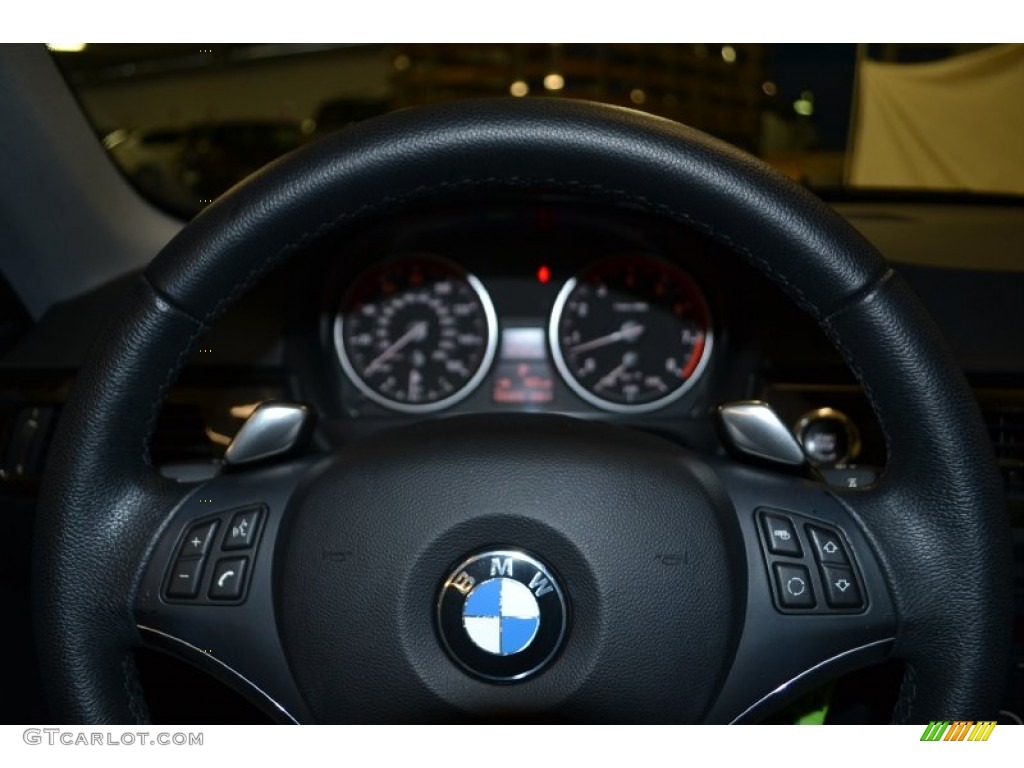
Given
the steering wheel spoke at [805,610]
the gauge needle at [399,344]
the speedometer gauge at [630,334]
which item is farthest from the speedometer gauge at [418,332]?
the steering wheel spoke at [805,610]

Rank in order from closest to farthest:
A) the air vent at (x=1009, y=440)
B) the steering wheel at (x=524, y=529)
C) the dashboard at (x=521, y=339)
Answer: the steering wheel at (x=524, y=529) → the air vent at (x=1009, y=440) → the dashboard at (x=521, y=339)

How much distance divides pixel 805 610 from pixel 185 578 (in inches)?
20.8

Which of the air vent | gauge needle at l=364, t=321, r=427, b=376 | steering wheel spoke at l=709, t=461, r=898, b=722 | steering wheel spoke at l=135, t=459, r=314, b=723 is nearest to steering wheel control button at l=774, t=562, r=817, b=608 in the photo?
steering wheel spoke at l=709, t=461, r=898, b=722

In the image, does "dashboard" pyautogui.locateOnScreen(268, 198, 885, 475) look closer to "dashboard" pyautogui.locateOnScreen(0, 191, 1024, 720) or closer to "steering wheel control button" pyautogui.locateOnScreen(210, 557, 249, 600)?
"dashboard" pyautogui.locateOnScreen(0, 191, 1024, 720)

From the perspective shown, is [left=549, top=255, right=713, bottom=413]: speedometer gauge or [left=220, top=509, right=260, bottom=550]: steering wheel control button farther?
[left=549, top=255, right=713, bottom=413]: speedometer gauge

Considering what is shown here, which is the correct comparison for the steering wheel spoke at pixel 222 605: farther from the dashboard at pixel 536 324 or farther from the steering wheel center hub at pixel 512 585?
the dashboard at pixel 536 324

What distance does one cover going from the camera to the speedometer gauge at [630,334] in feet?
7.12

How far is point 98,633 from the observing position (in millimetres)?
971

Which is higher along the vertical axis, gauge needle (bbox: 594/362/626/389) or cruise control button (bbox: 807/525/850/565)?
cruise control button (bbox: 807/525/850/565)

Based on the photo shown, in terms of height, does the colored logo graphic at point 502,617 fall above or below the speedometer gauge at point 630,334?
above

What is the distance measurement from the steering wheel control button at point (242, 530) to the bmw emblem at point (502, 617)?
0.59 feet
